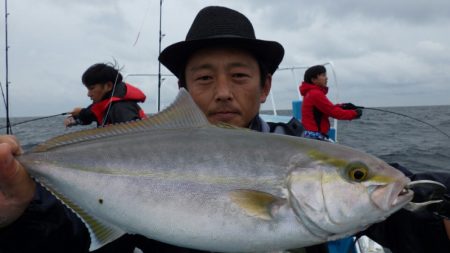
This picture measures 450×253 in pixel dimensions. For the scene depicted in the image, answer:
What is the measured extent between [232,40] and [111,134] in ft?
3.63

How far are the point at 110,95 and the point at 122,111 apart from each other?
0.54 metres

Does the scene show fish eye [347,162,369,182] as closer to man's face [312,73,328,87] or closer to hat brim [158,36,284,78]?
hat brim [158,36,284,78]

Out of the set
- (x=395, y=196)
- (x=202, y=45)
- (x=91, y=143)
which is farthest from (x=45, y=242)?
(x=395, y=196)

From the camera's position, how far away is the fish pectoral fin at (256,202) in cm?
168

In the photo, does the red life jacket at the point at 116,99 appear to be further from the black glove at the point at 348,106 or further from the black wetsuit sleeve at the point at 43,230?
the black wetsuit sleeve at the point at 43,230

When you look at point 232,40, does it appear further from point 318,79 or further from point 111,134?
point 318,79

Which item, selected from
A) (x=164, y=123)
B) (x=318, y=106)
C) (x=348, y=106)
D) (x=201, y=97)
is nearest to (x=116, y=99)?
(x=318, y=106)

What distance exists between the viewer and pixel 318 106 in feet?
26.6

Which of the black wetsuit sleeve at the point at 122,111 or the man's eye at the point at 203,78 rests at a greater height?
the man's eye at the point at 203,78

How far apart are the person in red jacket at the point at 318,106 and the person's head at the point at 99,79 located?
3859 millimetres

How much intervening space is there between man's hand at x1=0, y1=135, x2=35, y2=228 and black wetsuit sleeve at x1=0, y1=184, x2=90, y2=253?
0.07 m

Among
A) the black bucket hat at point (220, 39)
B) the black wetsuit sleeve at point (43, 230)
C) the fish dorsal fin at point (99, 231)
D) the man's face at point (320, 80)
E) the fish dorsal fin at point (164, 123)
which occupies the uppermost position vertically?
the black bucket hat at point (220, 39)

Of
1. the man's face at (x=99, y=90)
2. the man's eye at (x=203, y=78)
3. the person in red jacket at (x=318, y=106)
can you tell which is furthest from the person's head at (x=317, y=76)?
the man's eye at (x=203, y=78)

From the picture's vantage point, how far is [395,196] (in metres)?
1.68
